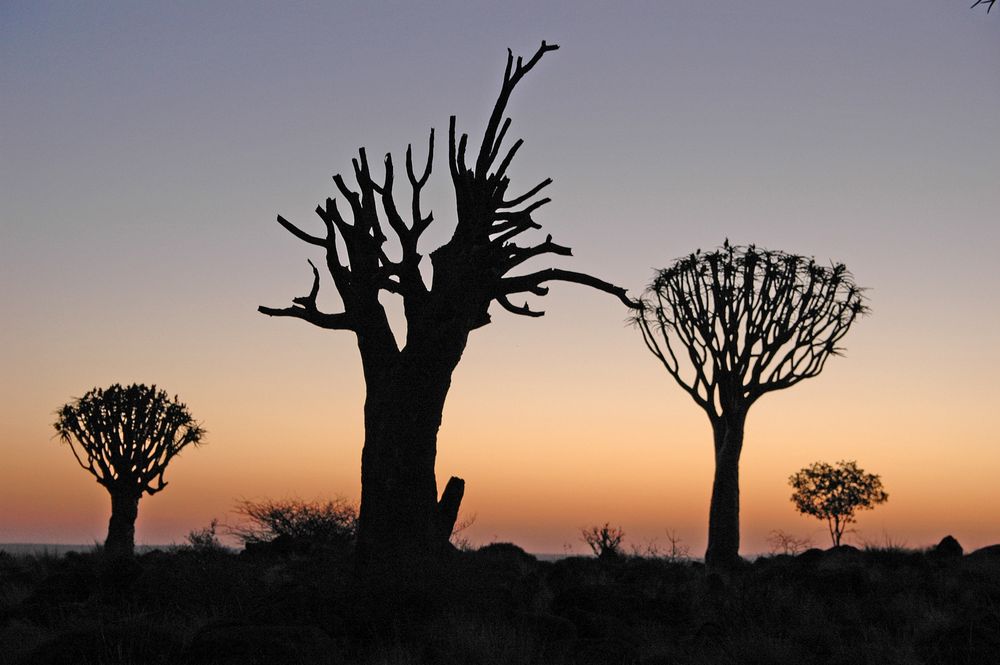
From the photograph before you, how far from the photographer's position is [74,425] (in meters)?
30.1

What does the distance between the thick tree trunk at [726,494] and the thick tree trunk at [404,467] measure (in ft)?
35.8

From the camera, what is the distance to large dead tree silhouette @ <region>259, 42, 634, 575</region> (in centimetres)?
1203

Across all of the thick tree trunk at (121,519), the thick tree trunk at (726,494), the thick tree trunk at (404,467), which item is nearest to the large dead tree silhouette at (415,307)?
the thick tree trunk at (404,467)

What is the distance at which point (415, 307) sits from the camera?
13.0 metres

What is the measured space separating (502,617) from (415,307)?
424 centimetres

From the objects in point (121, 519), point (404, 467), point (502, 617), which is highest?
point (404, 467)

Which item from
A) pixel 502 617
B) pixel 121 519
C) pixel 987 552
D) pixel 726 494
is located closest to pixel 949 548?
pixel 987 552

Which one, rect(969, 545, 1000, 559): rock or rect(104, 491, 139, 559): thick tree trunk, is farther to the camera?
rect(104, 491, 139, 559): thick tree trunk

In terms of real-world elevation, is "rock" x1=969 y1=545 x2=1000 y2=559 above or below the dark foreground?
above

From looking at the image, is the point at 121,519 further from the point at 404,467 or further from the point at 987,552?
the point at 987,552

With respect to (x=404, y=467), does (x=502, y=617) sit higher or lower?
lower

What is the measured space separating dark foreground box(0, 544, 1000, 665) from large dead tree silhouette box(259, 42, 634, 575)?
823 millimetres

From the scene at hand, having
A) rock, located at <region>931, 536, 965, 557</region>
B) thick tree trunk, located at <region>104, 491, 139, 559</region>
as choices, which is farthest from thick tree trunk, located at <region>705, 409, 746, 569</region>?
thick tree trunk, located at <region>104, 491, 139, 559</region>

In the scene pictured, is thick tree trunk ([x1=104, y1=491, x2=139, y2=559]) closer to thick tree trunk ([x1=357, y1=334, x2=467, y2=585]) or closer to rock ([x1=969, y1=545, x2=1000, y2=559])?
thick tree trunk ([x1=357, y1=334, x2=467, y2=585])
